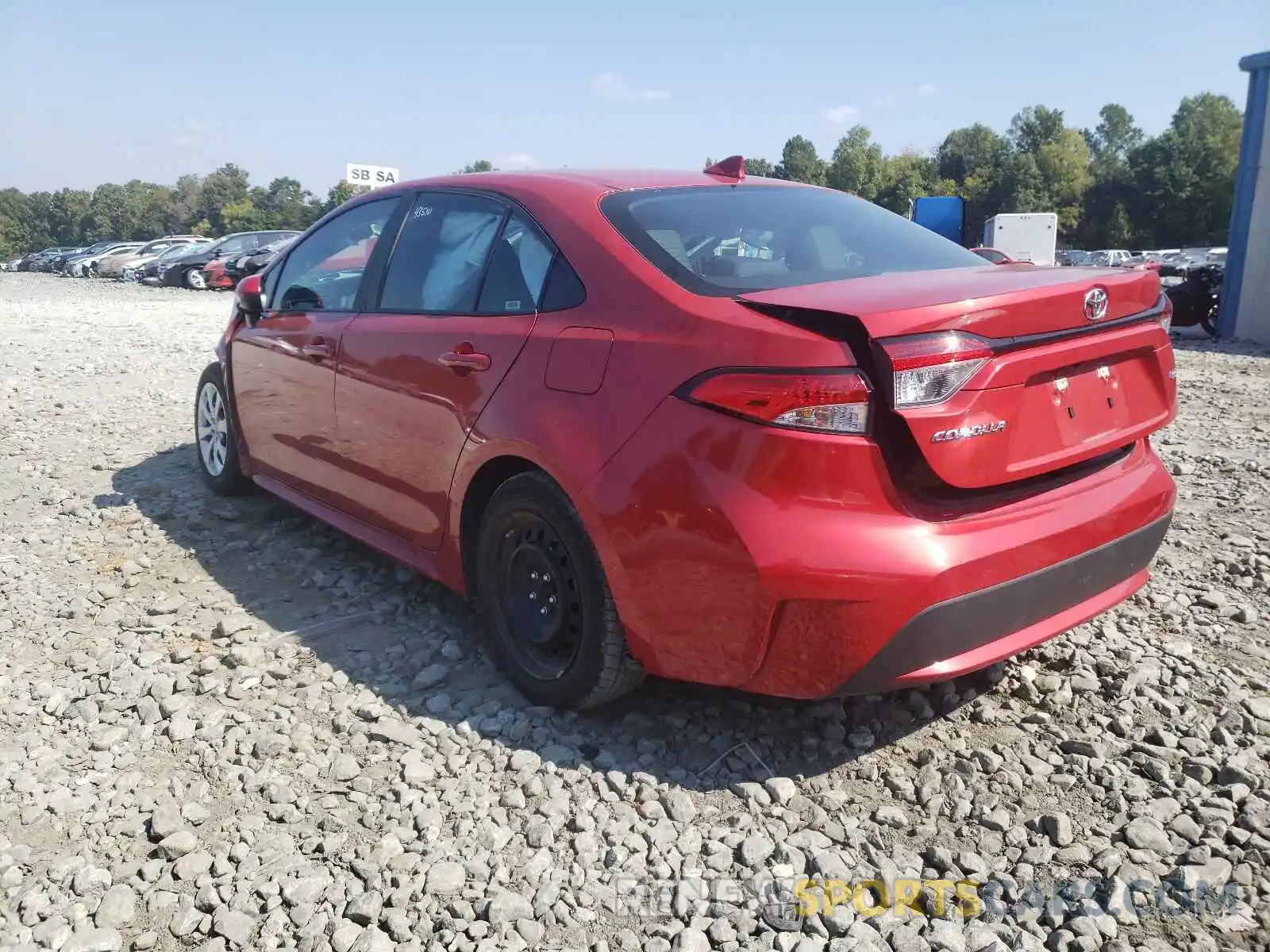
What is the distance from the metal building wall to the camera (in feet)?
42.9

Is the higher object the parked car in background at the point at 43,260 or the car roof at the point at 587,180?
the car roof at the point at 587,180

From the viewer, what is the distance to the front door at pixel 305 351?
159 inches

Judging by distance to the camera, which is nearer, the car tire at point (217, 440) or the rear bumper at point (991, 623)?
the rear bumper at point (991, 623)

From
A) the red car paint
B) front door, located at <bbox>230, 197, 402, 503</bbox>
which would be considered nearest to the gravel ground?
front door, located at <bbox>230, 197, 402, 503</bbox>

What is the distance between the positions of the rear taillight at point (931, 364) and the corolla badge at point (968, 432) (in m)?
0.08

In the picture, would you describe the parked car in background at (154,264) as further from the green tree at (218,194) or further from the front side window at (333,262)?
the green tree at (218,194)

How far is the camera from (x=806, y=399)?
231 cm

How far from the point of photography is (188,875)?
2418 millimetres

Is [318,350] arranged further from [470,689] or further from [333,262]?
[470,689]

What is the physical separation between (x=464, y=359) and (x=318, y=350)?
3.86 feet

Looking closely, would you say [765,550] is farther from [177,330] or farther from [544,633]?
[177,330]

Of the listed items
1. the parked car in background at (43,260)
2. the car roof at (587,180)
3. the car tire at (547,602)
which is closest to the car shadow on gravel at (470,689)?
the car tire at (547,602)

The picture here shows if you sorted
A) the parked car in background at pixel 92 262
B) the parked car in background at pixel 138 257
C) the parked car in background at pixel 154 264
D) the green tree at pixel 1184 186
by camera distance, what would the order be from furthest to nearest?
the green tree at pixel 1184 186, the parked car in background at pixel 92 262, the parked car in background at pixel 138 257, the parked car in background at pixel 154 264

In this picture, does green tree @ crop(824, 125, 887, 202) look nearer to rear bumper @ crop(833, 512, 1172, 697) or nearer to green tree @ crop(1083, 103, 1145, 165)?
green tree @ crop(1083, 103, 1145, 165)
